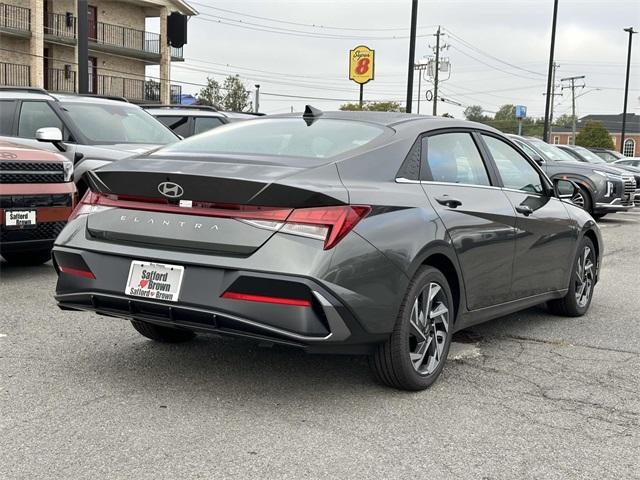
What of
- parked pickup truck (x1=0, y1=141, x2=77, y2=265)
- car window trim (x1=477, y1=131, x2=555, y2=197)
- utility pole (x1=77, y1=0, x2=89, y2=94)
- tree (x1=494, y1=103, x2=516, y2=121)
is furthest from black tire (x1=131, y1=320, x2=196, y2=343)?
tree (x1=494, y1=103, x2=516, y2=121)

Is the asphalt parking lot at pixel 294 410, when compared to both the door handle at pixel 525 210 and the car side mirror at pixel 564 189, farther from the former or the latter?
the car side mirror at pixel 564 189

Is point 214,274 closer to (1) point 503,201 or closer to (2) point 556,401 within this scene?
(2) point 556,401

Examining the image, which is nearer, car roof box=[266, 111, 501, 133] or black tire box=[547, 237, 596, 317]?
car roof box=[266, 111, 501, 133]

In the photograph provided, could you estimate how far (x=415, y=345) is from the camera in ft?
14.2

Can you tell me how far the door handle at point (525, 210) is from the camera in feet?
17.7

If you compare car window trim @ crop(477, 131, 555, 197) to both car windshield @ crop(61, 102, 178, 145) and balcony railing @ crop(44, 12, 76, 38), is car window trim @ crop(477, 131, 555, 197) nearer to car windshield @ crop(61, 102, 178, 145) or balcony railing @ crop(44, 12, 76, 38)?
car windshield @ crop(61, 102, 178, 145)

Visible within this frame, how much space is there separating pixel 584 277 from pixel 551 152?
11209mm

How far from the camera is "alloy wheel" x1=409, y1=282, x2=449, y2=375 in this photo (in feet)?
14.0

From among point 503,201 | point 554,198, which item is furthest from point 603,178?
point 503,201

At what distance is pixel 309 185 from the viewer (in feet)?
12.4

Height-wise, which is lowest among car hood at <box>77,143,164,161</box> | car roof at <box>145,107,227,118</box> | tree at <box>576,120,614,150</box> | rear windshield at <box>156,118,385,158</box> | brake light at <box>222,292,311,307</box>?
brake light at <box>222,292,311,307</box>

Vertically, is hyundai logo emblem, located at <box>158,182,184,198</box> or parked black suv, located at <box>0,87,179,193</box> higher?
parked black suv, located at <box>0,87,179,193</box>

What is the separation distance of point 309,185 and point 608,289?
17.0 ft

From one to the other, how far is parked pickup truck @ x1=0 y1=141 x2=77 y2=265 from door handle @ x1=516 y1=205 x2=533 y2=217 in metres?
4.23
